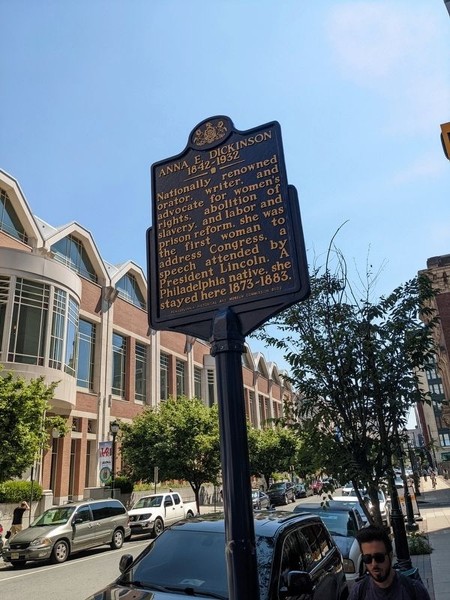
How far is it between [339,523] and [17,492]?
17.2m

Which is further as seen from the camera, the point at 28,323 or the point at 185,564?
the point at 28,323

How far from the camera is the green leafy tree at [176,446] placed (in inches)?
1100

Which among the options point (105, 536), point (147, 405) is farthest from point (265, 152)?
point (147, 405)

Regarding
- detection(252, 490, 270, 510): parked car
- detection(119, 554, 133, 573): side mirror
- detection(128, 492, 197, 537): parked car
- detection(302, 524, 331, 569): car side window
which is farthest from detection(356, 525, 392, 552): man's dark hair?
detection(252, 490, 270, 510): parked car

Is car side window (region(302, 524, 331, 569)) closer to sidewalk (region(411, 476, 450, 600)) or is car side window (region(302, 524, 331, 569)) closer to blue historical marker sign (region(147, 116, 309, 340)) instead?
sidewalk (region(411, 476, 450, 600))

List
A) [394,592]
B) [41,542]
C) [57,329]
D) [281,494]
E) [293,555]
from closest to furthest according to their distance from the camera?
[394,592]
[293,555]
[41,542]
[57,329]
[281,494]

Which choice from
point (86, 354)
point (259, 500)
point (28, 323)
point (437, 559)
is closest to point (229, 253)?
point (437, 559)

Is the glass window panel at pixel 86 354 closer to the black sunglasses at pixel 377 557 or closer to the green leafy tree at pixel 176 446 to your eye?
the green leafy tree at pixel 176 446

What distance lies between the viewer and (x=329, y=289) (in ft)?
26.3

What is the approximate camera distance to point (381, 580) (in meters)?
3.33

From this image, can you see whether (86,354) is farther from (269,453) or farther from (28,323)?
(269,453)

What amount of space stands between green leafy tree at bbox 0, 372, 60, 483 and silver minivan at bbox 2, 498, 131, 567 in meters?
2.07

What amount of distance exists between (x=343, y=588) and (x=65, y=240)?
1240 inches

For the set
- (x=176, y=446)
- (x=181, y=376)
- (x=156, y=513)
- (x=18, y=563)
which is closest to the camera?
(x=18, y=563)
